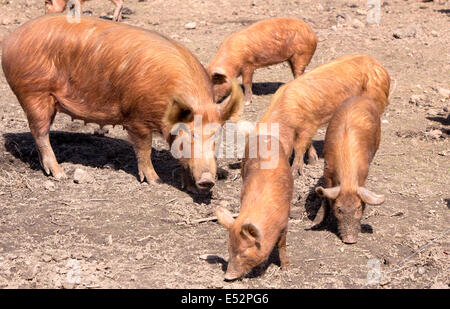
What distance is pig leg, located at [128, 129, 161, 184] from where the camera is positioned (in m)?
5.45

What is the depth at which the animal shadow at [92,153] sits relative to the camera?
5.92m

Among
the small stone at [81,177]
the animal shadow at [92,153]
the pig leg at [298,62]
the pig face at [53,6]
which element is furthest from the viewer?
the pig face at [53,6]

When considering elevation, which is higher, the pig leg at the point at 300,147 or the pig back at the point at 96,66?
the pig back at the point at 96,66

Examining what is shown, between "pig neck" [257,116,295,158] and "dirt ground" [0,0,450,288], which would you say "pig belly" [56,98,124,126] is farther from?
"pig neck" [257,116,295,158]

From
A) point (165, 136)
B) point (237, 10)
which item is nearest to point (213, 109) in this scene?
point (165, 136)

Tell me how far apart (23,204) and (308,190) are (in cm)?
240

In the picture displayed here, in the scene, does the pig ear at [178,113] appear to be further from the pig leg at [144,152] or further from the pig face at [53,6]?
Answer: the pig face at [53,6]

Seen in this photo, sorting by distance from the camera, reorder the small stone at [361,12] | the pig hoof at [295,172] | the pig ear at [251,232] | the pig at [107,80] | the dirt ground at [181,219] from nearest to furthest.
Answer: the pig ear at [251,232] < the dirt ground at [181,219] < the pig at [107,80] < the pig hoof at [295,172] < the small stone at [361,12]

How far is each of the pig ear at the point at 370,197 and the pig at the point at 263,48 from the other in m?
3.83

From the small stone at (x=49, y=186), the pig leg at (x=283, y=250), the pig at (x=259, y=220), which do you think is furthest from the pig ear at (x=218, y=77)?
the pig leg at (x=283, y=250)

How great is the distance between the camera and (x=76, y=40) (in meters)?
5.41

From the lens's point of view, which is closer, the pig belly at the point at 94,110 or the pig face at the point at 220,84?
the pig belly at the point at 94,110

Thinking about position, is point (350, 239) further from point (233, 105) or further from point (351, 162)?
point (233, 105)

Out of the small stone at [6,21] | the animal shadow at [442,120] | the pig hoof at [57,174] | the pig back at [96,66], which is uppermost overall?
the pig back at [96,66]
